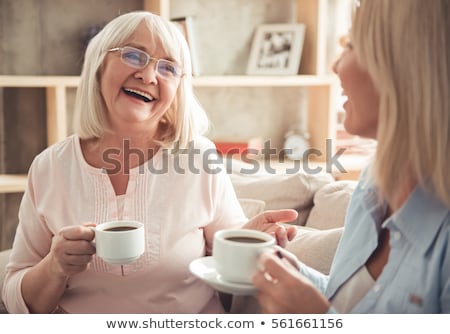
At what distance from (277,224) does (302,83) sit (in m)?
1.53

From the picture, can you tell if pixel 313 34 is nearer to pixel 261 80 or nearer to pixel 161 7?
pixel 261 80

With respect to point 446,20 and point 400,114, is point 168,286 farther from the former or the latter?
point 446,20

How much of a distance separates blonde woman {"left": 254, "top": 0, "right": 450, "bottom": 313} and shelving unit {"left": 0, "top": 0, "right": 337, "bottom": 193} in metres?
1.52

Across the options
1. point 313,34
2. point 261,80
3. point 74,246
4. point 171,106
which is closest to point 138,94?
point 171,106

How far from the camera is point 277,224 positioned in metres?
1.12

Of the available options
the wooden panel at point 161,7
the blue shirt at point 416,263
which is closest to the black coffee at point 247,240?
the blue shirt at point 416,263

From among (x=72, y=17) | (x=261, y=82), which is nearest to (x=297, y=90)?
(x=261, y=82)

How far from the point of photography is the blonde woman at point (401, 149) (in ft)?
2.62

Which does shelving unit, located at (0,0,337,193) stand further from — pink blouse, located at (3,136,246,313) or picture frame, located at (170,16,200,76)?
pink blouse, located at (3,136,246,313)

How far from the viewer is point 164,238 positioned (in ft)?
4.04

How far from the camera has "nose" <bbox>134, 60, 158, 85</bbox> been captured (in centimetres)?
121

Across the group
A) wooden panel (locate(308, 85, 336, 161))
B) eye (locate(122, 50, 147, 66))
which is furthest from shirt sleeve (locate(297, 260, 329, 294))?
wooden panel (locate(308, 85, 336, 161))
